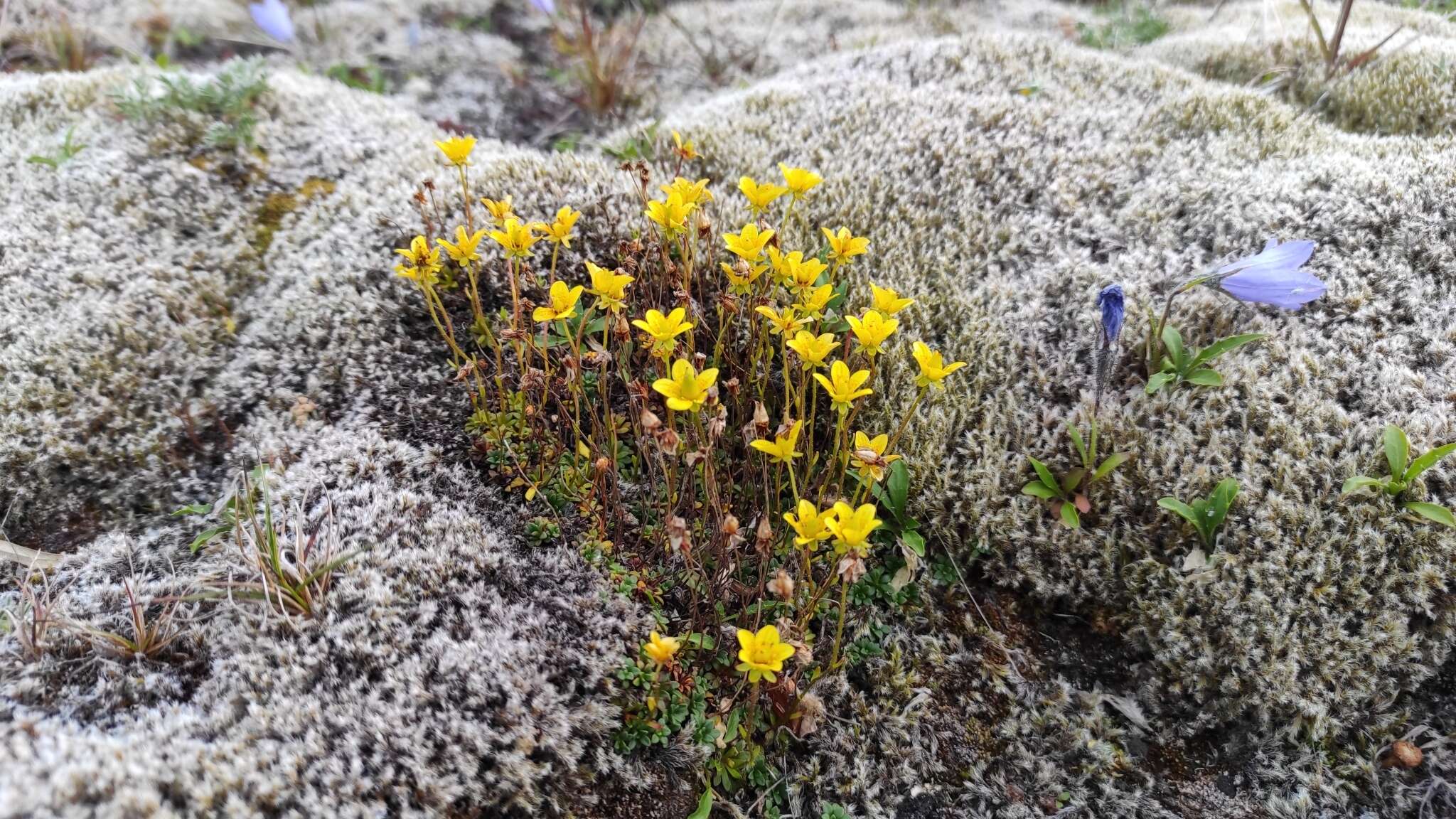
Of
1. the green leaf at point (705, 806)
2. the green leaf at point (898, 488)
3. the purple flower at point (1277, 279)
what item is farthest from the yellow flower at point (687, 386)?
the purple flower at point (1277, 279)

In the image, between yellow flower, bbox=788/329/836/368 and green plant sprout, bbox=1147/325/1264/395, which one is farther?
green plant sprout, bbox=1147/325/1264/395

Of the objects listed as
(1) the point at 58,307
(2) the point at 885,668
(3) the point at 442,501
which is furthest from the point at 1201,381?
(1) the point at 58,307

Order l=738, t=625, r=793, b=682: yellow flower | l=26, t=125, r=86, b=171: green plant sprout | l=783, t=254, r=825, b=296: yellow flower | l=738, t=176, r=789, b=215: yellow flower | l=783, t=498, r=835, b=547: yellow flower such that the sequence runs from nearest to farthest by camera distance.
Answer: l=738, t=625, r=793, b=682: yellow flower < l=783, t=498, r=835, b=547: yellow flower < l=783, t=254, r=825, b=296: yellow flower < l=738, t=176, r=789, b=215: yellow flower < l=26, t=125, r=86, b=171: green plant sprout

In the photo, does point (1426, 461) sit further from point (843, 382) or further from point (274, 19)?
point (274, 19)

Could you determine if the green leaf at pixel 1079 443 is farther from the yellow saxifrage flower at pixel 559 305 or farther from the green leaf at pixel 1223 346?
the yellow saxifrage flower at pixel 559 305

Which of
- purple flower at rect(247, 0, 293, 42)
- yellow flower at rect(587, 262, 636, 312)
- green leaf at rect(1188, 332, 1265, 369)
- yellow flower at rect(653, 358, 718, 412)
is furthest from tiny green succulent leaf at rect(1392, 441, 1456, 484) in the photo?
purple flower at rect(247, 0, 293, 42)

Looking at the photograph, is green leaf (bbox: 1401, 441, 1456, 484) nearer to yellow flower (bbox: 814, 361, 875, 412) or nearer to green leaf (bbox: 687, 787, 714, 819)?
yellow flower (bbox: 814, 361, 875, 412)
